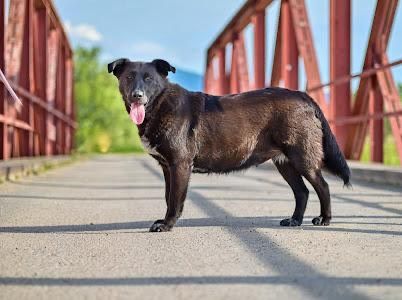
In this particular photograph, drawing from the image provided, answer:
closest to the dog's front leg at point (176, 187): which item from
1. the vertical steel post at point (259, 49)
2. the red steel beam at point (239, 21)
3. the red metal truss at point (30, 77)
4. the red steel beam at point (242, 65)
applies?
the red metal truss at point (30, 77)

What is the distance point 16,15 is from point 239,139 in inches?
257

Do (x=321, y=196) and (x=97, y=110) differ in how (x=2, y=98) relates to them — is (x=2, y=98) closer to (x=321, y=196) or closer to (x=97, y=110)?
(x=321, y=196)

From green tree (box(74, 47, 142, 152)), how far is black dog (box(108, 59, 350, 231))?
35060mm

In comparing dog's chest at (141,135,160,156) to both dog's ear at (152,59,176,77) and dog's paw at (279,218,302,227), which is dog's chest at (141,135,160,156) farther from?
dog's paw at (279,218,302,227)

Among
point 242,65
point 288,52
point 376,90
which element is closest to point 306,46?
point 288,52

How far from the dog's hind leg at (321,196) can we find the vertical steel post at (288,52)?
27.5 ft

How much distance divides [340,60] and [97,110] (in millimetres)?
31537

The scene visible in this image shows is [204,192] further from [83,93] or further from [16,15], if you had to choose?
[83,93]

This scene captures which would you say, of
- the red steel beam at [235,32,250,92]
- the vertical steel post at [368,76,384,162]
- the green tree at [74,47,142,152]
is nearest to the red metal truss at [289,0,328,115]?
the vertical steel post at [368,76,384,162]

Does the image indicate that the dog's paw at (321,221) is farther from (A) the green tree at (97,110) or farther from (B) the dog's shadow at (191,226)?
(A) the green tree at (97,110)

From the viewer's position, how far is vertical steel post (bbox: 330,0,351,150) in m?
9.08

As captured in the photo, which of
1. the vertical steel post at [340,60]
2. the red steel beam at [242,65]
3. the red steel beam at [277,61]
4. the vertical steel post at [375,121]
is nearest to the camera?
the vertical steel post at [375,121]

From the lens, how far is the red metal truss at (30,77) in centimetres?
834

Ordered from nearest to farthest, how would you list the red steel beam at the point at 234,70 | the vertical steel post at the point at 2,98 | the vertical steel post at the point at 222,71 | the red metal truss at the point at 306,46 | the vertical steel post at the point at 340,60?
the vertical steel post at the point at 2,98, the vertical steel post at the point at 340,60, the red metal truss at the point at 306,46, the red steel beam at the point at 234,70, the vertical steel post at the point at 222,71
